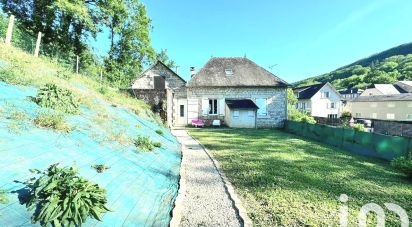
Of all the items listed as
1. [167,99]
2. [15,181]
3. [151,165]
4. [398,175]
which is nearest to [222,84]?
[167,99]

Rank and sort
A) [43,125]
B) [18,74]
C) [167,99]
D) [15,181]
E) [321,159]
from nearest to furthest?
[15,181]
[43,125]
[18,74]
[321,159]
[167,99]

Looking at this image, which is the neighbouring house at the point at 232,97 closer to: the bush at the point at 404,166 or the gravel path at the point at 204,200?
the bush at the point at 404,166

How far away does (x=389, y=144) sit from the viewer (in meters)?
11.9

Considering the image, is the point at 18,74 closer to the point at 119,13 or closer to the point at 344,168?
the point at 344,168

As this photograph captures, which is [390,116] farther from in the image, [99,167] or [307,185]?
[99,167]

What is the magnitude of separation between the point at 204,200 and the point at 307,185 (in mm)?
3043

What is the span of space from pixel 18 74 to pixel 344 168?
10336 millimetres

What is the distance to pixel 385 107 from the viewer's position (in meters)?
49.1

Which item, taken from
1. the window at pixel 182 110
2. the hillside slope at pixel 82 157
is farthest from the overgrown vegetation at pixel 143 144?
the window at pixel 182 110

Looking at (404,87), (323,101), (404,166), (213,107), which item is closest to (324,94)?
(323,101)

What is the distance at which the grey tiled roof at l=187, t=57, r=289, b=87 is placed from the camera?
26366 millimetres

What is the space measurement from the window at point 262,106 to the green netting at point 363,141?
24.9ft

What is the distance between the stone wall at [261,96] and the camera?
26.4 m

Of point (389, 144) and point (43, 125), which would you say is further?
point (389, 144)
